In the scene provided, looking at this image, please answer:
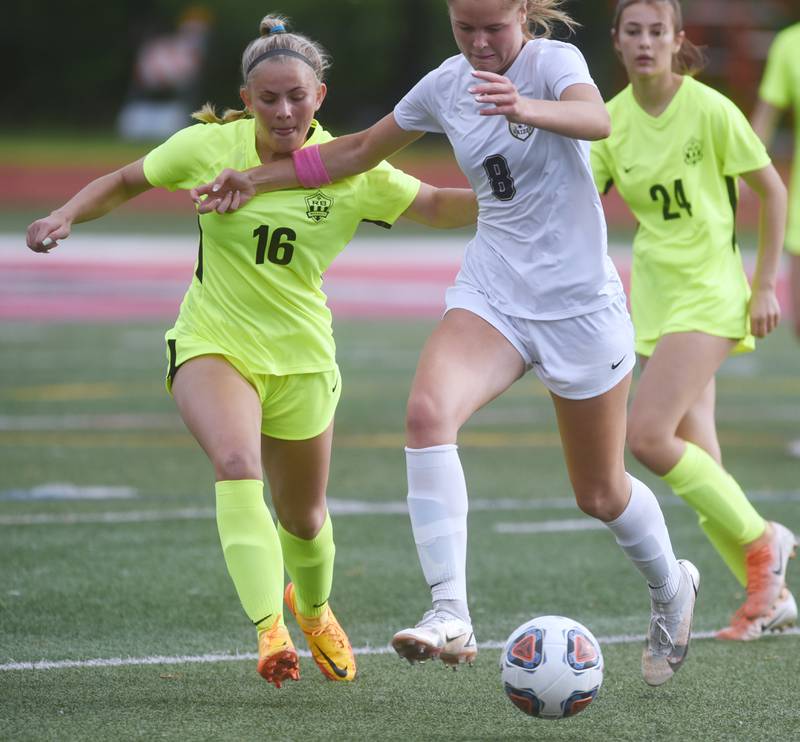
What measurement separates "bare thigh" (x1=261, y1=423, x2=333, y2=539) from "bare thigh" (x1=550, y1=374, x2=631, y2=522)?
0.89 metres

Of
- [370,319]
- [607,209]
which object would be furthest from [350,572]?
[607,209]

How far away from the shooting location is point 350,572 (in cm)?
684

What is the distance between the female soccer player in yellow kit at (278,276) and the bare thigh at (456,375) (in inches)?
25.4

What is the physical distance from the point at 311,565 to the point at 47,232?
1.44 metres

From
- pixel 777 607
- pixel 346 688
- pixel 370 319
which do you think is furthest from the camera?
pixel 370 319

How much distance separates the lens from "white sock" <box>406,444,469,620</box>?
4496mm

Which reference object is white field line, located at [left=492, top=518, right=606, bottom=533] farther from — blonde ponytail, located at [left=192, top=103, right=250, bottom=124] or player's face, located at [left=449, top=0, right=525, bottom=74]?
player's face, located at [left=449, top=0, right=525, bottom=74]

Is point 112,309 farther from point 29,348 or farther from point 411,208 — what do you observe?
point 411,208

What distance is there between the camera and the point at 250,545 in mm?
4824

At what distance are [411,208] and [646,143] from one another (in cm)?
119

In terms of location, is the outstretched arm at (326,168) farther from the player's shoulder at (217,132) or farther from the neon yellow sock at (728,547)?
the neon yellow sock at (728,547)

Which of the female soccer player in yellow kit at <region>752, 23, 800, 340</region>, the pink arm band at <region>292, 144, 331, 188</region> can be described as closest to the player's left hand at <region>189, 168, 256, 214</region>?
the pink arm band at <region>292, 144, 331, 188</region>

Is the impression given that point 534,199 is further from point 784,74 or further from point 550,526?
point 784,74

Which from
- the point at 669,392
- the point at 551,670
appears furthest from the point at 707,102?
the point at 551,670
